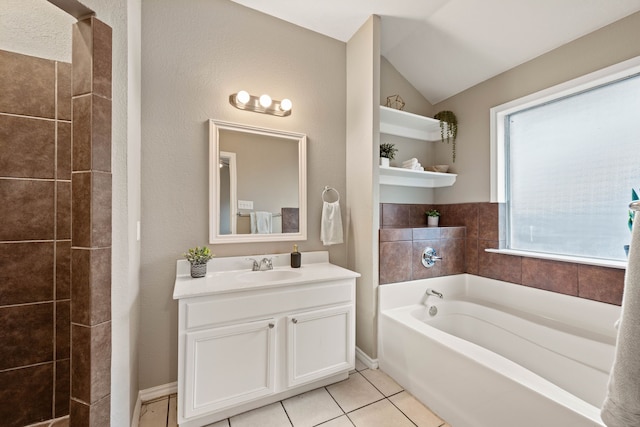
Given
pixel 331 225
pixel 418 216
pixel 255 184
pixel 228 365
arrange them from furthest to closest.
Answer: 1. pixel 418 216
2. pixel 331 225
3. pixel 255 184
4. pixel 228 365

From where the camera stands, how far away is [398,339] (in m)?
1.88

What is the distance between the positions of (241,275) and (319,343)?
71 cm

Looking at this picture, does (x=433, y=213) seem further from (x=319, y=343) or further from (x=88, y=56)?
(x=88, y=56)

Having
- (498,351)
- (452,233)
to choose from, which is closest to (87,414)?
(498,351)

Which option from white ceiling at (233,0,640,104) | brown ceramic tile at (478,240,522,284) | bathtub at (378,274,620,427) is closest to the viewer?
bathtub at (378,274,620,427)

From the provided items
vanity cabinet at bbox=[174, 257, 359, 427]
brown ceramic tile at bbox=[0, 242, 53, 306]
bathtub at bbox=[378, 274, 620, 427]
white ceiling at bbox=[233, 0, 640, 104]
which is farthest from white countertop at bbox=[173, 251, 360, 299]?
white ceiling at bbox=[233, 0, 640, 104]

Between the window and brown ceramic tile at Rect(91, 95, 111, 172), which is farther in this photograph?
the window

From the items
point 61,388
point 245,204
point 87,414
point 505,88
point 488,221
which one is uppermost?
point 505,88

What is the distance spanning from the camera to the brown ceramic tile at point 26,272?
52.2 inches

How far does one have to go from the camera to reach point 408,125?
8.61 ft

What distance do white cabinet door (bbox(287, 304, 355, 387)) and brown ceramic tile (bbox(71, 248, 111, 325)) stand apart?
963 millimetres

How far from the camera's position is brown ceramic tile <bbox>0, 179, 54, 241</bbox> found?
132 cm

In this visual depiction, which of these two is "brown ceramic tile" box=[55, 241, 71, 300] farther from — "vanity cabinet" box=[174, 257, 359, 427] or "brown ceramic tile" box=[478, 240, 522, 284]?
"brown ceramic tile" box=[478, 240, 522, 284]

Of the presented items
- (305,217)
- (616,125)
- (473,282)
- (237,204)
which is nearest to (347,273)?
(305,217)
